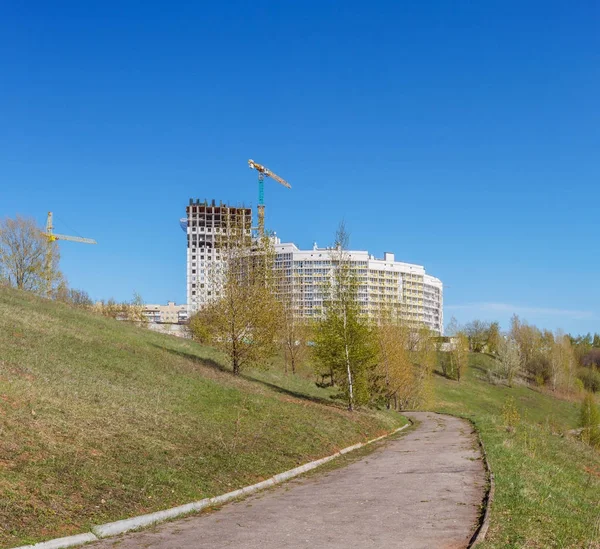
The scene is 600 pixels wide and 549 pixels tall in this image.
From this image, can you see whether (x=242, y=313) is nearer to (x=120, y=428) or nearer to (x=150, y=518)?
(x=120, y=428)

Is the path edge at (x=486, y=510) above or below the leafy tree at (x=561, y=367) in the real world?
above

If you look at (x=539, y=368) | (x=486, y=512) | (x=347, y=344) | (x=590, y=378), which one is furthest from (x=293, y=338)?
(x=590, y=378)

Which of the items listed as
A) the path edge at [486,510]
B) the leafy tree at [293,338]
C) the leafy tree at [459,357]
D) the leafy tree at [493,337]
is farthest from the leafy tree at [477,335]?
the path edge at [486,510]

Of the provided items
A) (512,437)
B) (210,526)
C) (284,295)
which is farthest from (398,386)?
(210,526)

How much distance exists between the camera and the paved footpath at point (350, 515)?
10117 mm

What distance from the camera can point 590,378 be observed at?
119 metres

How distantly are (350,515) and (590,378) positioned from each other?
4836 inches

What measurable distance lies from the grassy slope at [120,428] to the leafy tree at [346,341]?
200 cm

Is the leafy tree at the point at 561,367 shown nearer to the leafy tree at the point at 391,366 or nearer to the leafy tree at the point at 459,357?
the leafy tree at the point at 459,357

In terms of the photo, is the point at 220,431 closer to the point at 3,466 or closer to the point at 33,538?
the point at 3,466

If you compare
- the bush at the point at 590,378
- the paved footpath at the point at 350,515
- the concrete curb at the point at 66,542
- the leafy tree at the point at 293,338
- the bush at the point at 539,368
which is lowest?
the bush at the point at 590,378

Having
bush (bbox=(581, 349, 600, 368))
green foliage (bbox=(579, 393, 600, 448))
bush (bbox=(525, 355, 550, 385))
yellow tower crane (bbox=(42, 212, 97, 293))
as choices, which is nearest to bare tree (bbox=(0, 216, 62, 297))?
yellow tower crane (bbox=(42, 212, 97, 293))

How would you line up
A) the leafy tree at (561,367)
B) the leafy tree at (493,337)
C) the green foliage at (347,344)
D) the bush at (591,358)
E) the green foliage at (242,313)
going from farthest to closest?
the bush at (591,358) → the leafy tree at (493,337) → the leafy tree at (561,367) → the green foliage at (242,313) → the green foliage at (347,344)

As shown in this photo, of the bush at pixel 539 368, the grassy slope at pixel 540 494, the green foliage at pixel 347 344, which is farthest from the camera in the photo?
the bush at pixel 539 368
